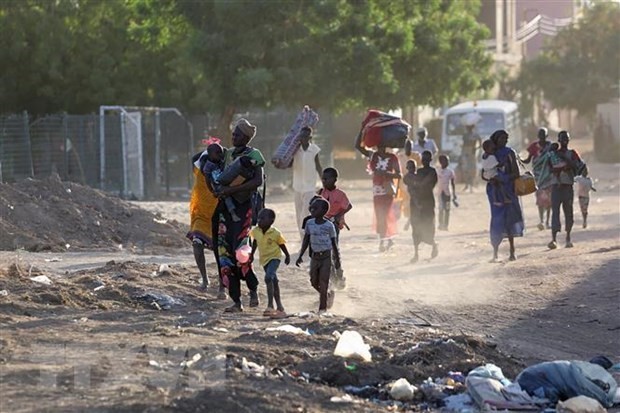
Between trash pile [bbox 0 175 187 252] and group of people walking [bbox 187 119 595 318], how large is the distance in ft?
11.0

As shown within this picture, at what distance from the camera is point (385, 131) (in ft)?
55.1

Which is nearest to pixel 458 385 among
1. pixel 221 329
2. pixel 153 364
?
pixel 153 364

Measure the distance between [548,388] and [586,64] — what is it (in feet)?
162

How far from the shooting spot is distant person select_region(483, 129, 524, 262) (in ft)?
53.2


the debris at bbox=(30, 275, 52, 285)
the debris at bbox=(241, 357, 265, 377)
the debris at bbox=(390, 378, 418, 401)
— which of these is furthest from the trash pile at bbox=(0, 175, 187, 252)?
the debris at bbox=(390, 378, 418, 401)

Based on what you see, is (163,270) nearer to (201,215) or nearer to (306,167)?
(201,215)

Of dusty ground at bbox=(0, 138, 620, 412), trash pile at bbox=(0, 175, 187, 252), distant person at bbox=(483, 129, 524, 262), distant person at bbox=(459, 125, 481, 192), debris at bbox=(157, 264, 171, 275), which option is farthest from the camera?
distant person at bbox=(459, 125, 481, 192)

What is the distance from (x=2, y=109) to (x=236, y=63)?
8.17 meters

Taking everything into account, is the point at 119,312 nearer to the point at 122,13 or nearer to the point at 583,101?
the point at 122,13

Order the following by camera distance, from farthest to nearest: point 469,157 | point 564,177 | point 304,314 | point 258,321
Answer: point 469,157 < point 564,177 < point 304,314 < point 258,321

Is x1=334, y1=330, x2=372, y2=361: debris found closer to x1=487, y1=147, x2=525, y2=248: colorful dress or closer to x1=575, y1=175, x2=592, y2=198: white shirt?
x1=487, y1=147, x2=525, y2=248: colorful dress

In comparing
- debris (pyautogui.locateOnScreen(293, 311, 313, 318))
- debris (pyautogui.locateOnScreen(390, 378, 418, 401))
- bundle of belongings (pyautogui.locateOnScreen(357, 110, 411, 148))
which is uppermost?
bundle of belongings (pyautogui.locateOnScreen(357, 110, 411, 148))

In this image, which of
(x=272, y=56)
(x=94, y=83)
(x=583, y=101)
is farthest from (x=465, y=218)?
(x=583, y=101)

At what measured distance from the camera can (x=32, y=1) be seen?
123 feet
